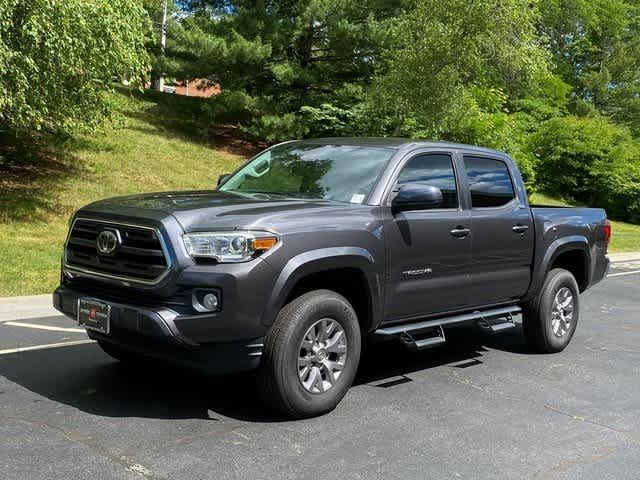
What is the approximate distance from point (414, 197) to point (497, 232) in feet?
4.55

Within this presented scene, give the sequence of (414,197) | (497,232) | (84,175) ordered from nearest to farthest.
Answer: (414,197) → (497,232) → (84,175)

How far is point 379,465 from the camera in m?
4.11

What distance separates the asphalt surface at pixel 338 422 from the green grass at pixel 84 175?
468cm

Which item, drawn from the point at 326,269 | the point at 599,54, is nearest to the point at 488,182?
the point at 326,269

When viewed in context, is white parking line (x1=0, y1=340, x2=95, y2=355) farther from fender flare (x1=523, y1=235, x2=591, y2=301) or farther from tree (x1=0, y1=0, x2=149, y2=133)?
tree (x1=0, y1=0, x2=149, y2=133)

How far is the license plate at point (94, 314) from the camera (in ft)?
15.0

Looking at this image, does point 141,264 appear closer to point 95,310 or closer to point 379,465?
point 95,310

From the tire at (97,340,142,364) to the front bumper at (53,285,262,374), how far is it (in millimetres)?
1072

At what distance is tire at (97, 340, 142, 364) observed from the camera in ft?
18.6

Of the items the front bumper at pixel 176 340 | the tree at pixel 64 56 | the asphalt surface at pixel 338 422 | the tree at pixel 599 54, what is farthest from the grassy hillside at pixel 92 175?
the tree at pixel 599 54

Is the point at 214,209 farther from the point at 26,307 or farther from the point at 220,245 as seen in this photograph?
the point at 26,307

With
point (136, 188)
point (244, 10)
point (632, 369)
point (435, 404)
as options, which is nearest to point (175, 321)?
point (435, 404)

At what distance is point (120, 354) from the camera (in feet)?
18.9

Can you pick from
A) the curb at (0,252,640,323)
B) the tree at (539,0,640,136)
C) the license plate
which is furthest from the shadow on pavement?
the tree at (539,0,640,136)
